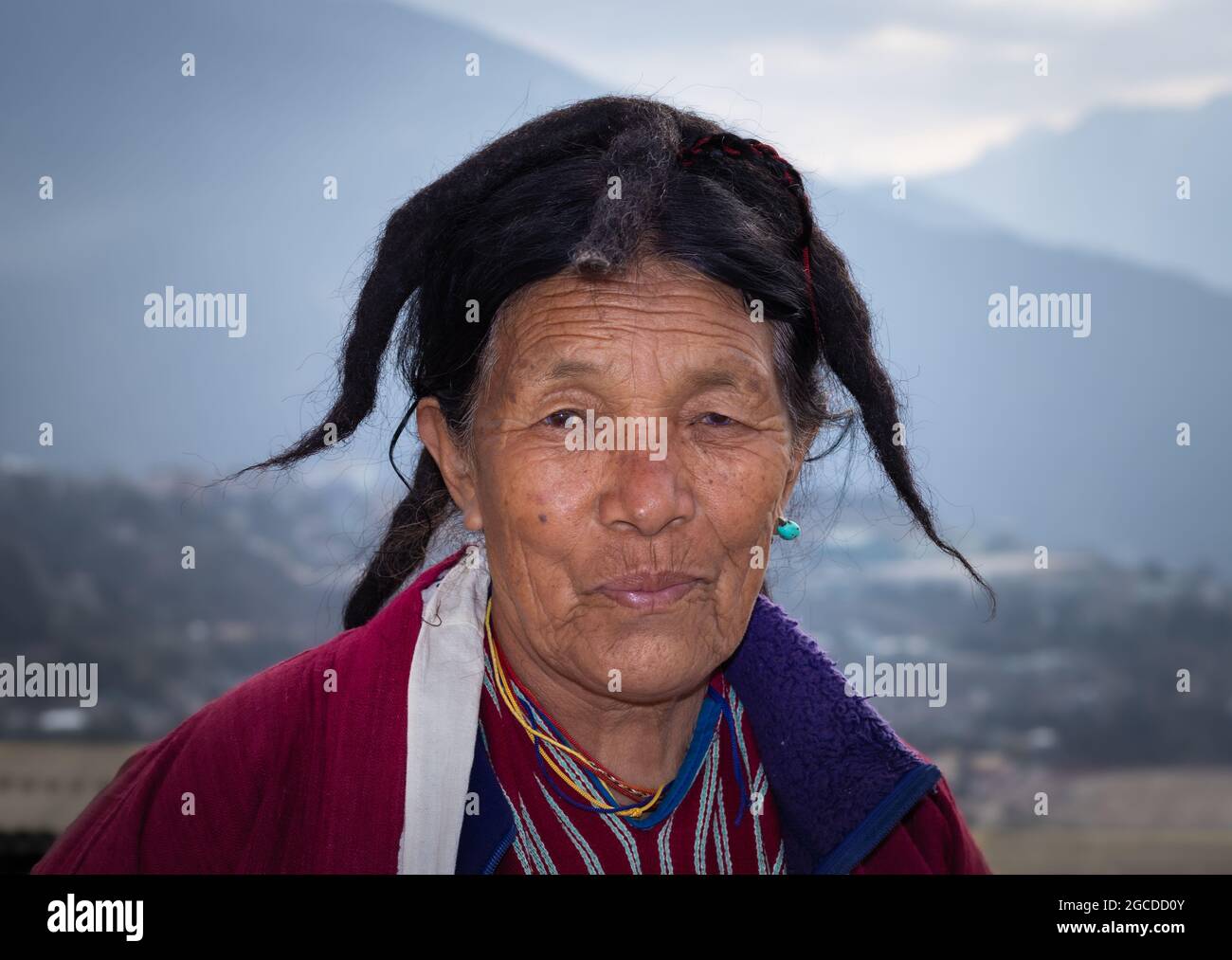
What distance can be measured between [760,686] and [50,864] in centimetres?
103

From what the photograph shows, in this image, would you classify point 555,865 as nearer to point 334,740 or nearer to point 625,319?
point 334,740

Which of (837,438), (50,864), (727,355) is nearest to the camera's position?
(50,864)

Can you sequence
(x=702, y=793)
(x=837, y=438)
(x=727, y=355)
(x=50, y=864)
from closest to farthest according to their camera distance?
(x=50, y=864) → (x=727, y=355) → (x=702, y=793) → (x=837, y=438)

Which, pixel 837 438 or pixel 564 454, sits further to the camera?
pixel 837 438

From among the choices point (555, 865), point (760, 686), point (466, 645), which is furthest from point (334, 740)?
point (760, 686)

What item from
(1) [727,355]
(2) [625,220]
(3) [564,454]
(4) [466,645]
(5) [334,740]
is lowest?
(5) [334,740]

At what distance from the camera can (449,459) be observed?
1706 millimetres

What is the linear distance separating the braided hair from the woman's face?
5 centimetres

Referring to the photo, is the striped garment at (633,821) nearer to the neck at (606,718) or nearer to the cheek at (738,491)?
the neck at (606,718)

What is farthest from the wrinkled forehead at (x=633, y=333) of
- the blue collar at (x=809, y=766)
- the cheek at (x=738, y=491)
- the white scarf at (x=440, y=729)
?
the blue collar at (x=809, y=766)

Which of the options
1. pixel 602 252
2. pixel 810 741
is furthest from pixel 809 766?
pixel 602 252

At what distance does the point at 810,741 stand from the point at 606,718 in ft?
1.02

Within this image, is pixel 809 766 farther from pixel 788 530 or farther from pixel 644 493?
pixel 644 493
